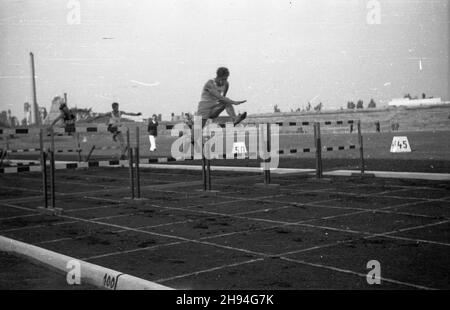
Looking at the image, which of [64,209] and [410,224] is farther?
[64,209]

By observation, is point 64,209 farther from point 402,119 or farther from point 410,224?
point 402,119

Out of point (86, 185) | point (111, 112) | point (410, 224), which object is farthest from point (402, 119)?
point (410, 224)

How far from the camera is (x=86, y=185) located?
1250cm

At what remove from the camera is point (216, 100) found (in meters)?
10.3

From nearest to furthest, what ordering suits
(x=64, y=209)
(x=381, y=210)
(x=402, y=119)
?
(x=381, y=210) < (x=64, y=209) < (x=402, y=119)

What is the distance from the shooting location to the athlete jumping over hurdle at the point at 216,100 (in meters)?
10.3

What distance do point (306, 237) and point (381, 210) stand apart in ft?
6.53

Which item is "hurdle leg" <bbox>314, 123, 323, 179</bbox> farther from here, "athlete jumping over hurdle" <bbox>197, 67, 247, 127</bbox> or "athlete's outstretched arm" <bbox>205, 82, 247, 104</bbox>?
"athlete's outstretched arm" <bbox>205, 82, 247, 104</bbox>

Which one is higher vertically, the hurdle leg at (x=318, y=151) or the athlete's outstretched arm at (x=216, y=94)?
the athlete's outstretched arm at (x=216, y=94)

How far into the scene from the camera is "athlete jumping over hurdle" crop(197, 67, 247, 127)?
406 inches

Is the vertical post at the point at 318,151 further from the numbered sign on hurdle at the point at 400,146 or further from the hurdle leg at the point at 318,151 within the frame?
the numbered sign on hurdle at the point at 400,146

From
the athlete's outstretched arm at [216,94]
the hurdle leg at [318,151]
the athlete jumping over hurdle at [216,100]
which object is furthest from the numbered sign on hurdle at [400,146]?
the athlete's outstretched arm at [216,94]

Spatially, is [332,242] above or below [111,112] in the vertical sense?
below
